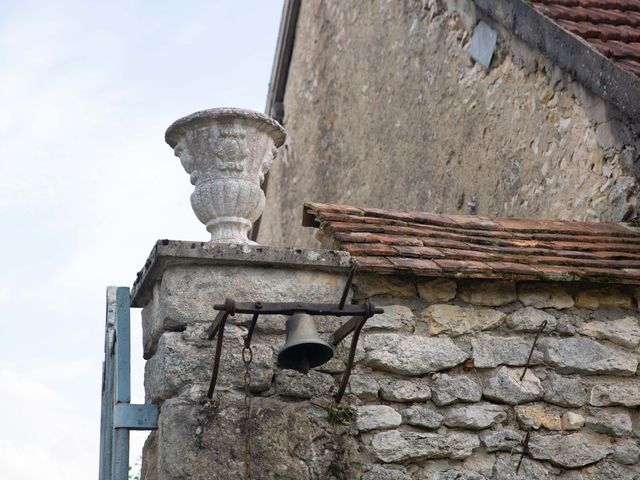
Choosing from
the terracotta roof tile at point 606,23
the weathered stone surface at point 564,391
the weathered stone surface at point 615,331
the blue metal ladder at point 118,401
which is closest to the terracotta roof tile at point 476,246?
the weathered stone surface at point 615,331

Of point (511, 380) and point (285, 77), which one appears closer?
point (511, 380)

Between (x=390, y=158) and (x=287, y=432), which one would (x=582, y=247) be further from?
(x=390, y=158)

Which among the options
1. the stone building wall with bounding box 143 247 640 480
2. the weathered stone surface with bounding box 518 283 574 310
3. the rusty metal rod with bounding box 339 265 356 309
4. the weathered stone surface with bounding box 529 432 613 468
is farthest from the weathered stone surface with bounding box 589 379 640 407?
the rusty metal rod with bounding box 339 265 356 309

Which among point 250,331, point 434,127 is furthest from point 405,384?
point 434,127

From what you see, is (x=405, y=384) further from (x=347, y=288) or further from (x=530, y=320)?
(x=530, y=320)

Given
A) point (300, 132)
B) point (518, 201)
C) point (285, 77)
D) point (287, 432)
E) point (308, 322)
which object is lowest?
point (287, 432)

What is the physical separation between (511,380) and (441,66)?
3807 millimetres

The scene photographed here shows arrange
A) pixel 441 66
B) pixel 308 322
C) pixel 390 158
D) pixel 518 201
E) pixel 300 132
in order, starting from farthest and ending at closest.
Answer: pixel 300 132 → pixel 390 158 → pixel 441 66 → pixel 518 201 → pixel 308 322

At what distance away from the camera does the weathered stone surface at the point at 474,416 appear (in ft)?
13.7

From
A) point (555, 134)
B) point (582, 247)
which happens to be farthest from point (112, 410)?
point (555, 134)

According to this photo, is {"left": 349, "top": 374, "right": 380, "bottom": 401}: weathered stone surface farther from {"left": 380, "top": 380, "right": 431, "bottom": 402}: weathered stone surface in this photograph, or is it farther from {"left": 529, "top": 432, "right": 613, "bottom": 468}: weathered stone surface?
{"left": 529, "top": 432, "right": 613, "bottom": 468}: weathered stone surface

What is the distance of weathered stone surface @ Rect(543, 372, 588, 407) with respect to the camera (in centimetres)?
434

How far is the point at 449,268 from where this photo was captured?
14.2ft

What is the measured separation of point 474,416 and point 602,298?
86cm
